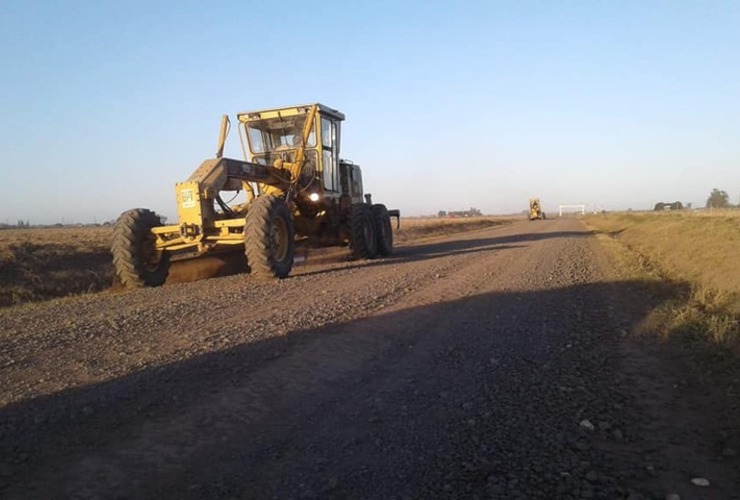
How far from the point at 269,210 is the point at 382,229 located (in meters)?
6.85

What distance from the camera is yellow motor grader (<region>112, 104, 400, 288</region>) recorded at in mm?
12633

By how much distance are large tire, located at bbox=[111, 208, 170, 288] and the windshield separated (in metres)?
4.20

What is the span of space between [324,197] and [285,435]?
12.6 m

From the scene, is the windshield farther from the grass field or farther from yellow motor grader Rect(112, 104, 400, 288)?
the grass field

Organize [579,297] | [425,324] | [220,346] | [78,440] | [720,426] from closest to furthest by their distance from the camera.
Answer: [78,440] < [720,426] < [220,346] < [425,324] < [579,297]

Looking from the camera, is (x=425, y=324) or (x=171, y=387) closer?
(x=171, y=387)

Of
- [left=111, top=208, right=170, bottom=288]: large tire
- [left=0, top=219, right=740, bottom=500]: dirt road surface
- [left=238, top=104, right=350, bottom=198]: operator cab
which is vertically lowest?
[left=0, top=219, right=740, bottom=500]: dirt road surface

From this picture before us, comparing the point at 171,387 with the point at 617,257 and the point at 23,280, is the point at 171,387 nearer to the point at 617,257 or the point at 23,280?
the point at 23,280

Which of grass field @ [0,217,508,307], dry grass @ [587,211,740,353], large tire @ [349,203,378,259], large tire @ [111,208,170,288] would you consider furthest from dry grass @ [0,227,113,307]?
dry grass @ [587,211,740,353]

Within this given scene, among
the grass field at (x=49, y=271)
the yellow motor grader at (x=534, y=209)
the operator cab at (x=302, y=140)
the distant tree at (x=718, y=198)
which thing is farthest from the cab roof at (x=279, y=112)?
the distant tree at (x=718, y=198)

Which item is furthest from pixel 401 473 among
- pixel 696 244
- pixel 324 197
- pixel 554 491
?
pixel 696 244

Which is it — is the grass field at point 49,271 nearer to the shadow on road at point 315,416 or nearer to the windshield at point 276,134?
the windshield at point 276,134

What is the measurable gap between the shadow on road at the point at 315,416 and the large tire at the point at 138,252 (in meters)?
6.89

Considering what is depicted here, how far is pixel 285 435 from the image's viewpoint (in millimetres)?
4320
